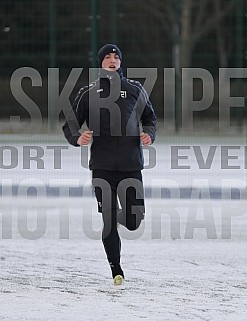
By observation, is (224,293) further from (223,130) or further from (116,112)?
(223,130)

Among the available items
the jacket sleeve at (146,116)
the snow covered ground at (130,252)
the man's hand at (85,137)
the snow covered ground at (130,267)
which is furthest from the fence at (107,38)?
the man's hand at (85,137)

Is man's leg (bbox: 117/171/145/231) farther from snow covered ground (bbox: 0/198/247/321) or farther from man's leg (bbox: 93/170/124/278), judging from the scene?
snow covered ground (bbox: 0/198/247/321)

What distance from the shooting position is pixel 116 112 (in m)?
8.50

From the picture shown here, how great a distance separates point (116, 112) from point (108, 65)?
334 millimetres

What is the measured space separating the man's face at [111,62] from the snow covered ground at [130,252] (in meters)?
1.50

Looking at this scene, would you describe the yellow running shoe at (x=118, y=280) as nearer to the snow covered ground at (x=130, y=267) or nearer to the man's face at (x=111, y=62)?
the snow covered ground at (x=130, y=267)

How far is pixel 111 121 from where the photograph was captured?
849cm

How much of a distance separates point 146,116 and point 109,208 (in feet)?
2.39

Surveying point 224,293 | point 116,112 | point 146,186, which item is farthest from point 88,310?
point 146,186

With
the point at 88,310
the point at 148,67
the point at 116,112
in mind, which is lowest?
the point at 88,310

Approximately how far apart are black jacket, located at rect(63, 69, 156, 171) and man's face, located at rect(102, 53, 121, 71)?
36 mm

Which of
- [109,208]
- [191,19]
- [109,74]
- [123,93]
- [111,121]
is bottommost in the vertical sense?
Answer: [109,208]

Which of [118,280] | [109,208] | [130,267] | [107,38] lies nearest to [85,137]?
[109,208]

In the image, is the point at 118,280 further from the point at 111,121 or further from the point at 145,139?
the point at 111,121
